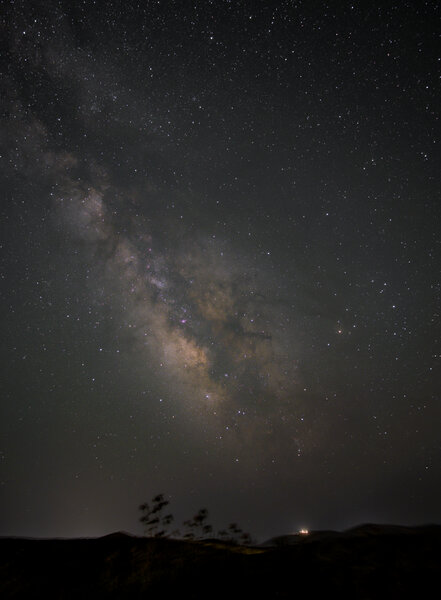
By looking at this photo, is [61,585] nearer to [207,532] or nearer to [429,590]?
[429,590]

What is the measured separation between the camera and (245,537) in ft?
84.0

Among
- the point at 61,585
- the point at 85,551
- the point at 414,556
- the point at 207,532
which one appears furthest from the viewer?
the point at 207,532

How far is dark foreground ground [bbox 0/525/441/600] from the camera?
9930mm

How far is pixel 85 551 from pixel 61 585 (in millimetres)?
2928

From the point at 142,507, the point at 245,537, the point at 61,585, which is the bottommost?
the point at 245,537

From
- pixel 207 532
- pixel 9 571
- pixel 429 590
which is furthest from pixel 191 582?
pixel 207 532

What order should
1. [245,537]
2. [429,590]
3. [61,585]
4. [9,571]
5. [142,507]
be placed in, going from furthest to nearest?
[142,507]
[245,537]
[9,571]
[61,585]
[429,590]

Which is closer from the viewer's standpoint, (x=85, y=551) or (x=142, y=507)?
(x=85, y=551)

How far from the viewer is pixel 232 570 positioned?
1126cm

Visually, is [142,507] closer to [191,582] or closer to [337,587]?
[191,582]

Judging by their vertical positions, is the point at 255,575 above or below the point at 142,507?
below

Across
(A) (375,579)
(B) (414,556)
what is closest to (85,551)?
(A) (375,579)

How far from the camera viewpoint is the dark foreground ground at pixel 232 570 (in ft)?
32.6

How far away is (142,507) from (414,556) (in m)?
26.6
